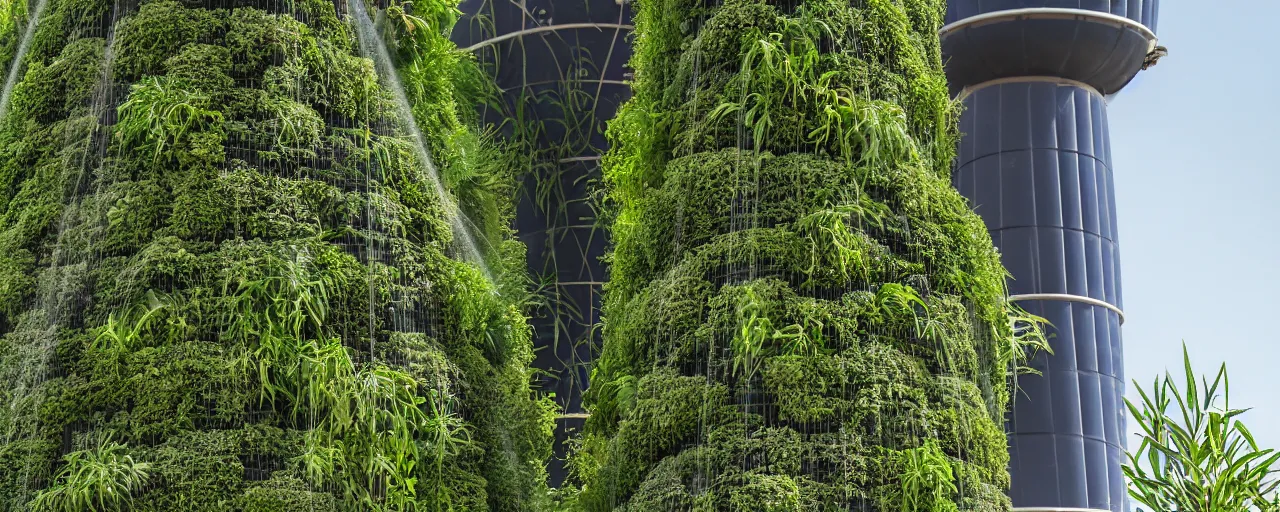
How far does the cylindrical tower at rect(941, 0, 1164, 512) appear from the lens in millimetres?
17375

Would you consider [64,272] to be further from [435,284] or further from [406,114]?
[406,114]

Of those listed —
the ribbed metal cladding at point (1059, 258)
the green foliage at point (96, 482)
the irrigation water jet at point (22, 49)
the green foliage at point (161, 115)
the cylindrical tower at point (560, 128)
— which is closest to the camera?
the green foliage at point (96, 482)

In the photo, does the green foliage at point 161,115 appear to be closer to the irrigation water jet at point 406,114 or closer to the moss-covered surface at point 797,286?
the irrigation water jet at point 406,114

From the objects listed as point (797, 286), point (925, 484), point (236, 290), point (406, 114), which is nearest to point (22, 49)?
point (406, 114)

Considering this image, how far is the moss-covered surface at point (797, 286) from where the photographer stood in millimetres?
7641

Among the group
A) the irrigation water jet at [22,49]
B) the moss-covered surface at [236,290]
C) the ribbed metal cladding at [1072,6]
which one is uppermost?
the ribbed metal cladding at [1072,6]

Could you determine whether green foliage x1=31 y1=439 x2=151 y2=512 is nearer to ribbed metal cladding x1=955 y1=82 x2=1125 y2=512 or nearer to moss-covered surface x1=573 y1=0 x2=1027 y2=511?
→ moss-covered surface x1=573 y1=0 x2=1027 y2=511

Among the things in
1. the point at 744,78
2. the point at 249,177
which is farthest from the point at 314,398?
the point at 744,78

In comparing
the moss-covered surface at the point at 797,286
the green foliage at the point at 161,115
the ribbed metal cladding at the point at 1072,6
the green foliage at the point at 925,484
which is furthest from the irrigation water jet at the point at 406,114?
the ribbed metal cladding at the point at 1072,6

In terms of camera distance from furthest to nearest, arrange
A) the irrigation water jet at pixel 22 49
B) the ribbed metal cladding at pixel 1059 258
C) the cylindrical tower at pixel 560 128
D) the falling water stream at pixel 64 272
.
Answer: the ribbed metal cladding at pixel 1059 258
the cylindrical tower at pixel 560 128
the irrigation water jet at pixel 22 49
the falling water stream at pixel 64 272

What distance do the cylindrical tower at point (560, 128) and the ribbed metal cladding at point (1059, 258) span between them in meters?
7.09

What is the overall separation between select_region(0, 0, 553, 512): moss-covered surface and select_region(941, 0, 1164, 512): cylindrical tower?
32.9 ft

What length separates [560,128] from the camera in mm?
12469

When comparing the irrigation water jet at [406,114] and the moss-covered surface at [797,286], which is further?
the irrigation water jet at [406,114]
